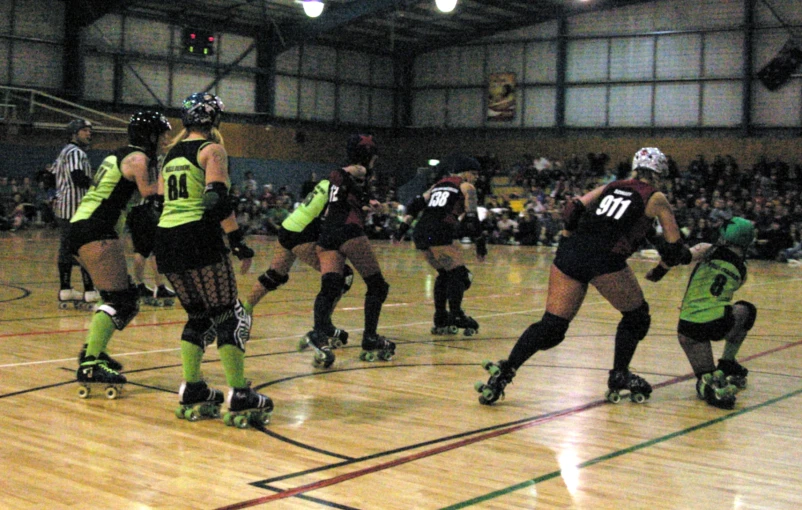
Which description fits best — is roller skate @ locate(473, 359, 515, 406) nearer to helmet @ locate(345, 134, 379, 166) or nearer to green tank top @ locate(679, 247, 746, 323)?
green tank top @ locate(679, 247, 746, 323)

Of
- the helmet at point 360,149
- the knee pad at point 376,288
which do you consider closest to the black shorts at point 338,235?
the knee pad at point 376,288

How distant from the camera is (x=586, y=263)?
551 cm

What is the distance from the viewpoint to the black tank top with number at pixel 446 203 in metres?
8.87

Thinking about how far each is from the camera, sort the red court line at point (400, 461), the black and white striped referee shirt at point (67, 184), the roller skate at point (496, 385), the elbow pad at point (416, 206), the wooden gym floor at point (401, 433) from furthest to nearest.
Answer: the black and white striped referee shirt at point (67, 184)
the elbow pad at point (416, 206)
the roller skate at point (496, 385)
the wooden gym floor at point (401, 433)
the red court line at point (400, 461)

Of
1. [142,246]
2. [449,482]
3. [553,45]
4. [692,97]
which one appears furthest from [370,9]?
[449,482]

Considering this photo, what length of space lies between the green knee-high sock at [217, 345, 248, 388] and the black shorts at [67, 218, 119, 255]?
4.93 feet

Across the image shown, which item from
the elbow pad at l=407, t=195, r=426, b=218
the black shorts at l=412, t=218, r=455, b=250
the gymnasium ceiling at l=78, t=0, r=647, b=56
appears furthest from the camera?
the gymnasium ceiling at l=78, t=0, r=647, b=56

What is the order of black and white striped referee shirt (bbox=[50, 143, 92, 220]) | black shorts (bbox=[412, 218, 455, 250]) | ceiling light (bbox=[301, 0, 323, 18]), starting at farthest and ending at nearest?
ceiling light (bbox=[301, 0, 323, 18])
black and white striped referee shirt (bbox=[50, 143, 92, 220])
black shorts (bbox=[412, 218, 455, 250])

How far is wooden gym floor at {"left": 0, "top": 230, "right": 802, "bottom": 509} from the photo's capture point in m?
3.82

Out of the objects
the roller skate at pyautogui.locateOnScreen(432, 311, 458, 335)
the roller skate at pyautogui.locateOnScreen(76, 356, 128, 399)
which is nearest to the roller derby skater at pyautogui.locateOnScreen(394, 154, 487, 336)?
the roller skate at pyautogui.locateOnScreen(432, 311, 458, 335)

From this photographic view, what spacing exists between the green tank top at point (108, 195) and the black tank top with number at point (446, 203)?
→ 3488 millimetres

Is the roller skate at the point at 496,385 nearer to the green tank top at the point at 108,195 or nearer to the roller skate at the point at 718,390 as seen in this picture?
the roller skate at the point at 718,390

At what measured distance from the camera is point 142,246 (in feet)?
31.6

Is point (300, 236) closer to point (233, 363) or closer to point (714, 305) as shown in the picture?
point (233, 363)
